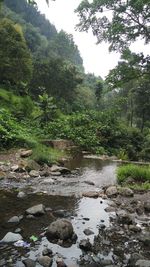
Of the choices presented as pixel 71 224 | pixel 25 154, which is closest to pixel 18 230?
pixel 71 224

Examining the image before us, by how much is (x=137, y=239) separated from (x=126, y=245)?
1.37ft

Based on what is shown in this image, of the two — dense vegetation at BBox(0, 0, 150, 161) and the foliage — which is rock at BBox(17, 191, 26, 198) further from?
the foliage

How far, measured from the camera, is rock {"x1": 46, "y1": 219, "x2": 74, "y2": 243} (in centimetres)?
613

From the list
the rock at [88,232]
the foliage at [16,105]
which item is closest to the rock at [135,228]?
the rock at [88,232]

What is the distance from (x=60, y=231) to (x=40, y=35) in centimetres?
10107

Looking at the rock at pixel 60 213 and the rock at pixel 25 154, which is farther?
the rock at pixel 25 154

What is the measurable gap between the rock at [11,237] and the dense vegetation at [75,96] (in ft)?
12.7

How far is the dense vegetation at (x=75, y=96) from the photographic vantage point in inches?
451

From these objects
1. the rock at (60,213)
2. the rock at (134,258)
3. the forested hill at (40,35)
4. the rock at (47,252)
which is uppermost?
the forested hill at (40,35)

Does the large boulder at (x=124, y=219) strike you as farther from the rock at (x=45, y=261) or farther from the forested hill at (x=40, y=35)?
the forested hill at (x=40, y=35)

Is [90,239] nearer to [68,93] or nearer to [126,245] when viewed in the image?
[126,245]

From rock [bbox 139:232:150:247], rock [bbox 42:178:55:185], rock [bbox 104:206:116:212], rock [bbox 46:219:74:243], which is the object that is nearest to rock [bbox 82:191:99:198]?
rock [bbox 104:206:116:212]

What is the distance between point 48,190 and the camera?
32.9 ft

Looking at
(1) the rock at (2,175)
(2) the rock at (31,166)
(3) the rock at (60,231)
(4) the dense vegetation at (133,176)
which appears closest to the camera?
(3) the rock at (60,231)
